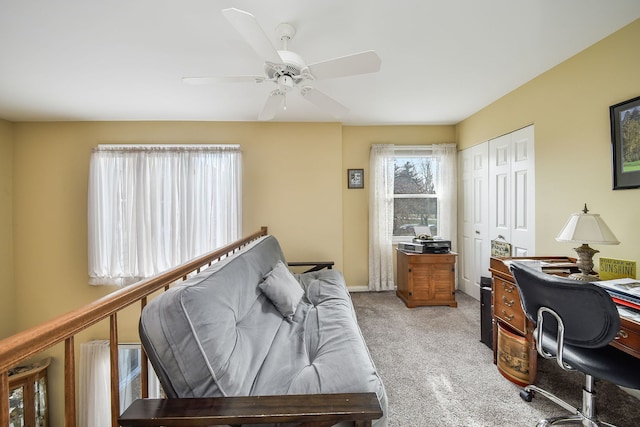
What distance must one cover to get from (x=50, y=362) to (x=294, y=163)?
Answer: 397 centimetres

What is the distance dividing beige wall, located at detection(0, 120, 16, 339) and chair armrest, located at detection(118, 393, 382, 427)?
4105 millimetres

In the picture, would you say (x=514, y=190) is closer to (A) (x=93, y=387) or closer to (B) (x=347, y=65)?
(B) (x=347, y=65)

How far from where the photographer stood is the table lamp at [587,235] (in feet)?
5.31

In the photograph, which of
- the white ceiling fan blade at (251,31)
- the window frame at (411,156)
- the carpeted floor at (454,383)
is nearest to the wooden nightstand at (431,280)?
the carpeted floor at (454,383)

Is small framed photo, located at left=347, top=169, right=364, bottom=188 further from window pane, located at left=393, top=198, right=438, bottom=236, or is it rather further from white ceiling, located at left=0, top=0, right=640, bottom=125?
white ceiling, located at left=0, top=0, right=640, bottom=125

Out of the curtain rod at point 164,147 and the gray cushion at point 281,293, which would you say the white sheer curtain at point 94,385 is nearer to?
the curtain rod at point 164,147

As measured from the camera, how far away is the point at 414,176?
3990 mm

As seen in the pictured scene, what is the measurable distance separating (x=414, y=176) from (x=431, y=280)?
1.52m

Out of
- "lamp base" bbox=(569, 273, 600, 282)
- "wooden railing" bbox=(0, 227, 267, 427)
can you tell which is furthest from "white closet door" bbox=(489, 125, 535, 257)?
"wooden railing" bbox=(0, 227, 267, 427)

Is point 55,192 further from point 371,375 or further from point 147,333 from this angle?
point 371,375

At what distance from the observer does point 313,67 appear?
1561 mm

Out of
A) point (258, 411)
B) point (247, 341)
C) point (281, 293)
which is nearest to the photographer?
point (258, 411)

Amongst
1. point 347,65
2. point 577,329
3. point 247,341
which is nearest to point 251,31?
point 347,65

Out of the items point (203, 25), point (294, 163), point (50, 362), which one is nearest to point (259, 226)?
point (294, 163)
